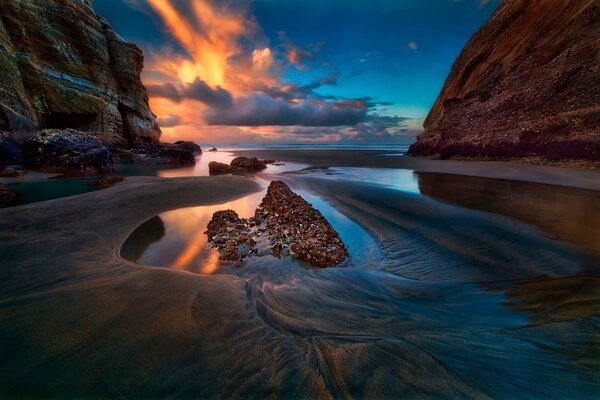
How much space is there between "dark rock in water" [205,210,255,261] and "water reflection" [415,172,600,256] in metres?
6.23

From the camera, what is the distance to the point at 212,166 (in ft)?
62.0

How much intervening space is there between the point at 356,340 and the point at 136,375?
74.3 inches

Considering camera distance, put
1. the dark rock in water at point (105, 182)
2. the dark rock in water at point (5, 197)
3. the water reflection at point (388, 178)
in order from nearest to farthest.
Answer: the dark rock in water at point (5, 197) → the water reflection at point (388, 178) → the dark rock in water at point (105, 182)

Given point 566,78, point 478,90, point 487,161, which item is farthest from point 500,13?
point 487,161

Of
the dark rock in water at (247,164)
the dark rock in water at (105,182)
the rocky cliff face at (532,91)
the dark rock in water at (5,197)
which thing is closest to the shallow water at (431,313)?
the dark rock in water at (5,197)

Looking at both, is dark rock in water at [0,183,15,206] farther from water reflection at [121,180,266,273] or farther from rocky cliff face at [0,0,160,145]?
rocky cliff face at [0,0,160,145]

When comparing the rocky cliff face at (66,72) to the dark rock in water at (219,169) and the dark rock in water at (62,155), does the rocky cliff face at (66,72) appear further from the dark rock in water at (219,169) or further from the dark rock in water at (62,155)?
the dark rock in water at (219,169)

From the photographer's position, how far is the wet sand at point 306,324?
1.81 meters

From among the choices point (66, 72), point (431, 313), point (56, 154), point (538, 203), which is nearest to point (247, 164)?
point (56, 154)

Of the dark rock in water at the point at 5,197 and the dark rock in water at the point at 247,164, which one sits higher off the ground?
the dark rock in water at the point at 247,164

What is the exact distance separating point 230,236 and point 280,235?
1.13 m

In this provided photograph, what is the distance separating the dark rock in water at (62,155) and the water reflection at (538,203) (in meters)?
19.7

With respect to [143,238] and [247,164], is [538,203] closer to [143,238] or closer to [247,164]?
[143,238]

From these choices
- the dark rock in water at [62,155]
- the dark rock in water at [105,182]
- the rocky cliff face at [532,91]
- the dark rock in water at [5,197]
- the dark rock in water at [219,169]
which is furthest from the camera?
the dark rock in water at [219,169]
